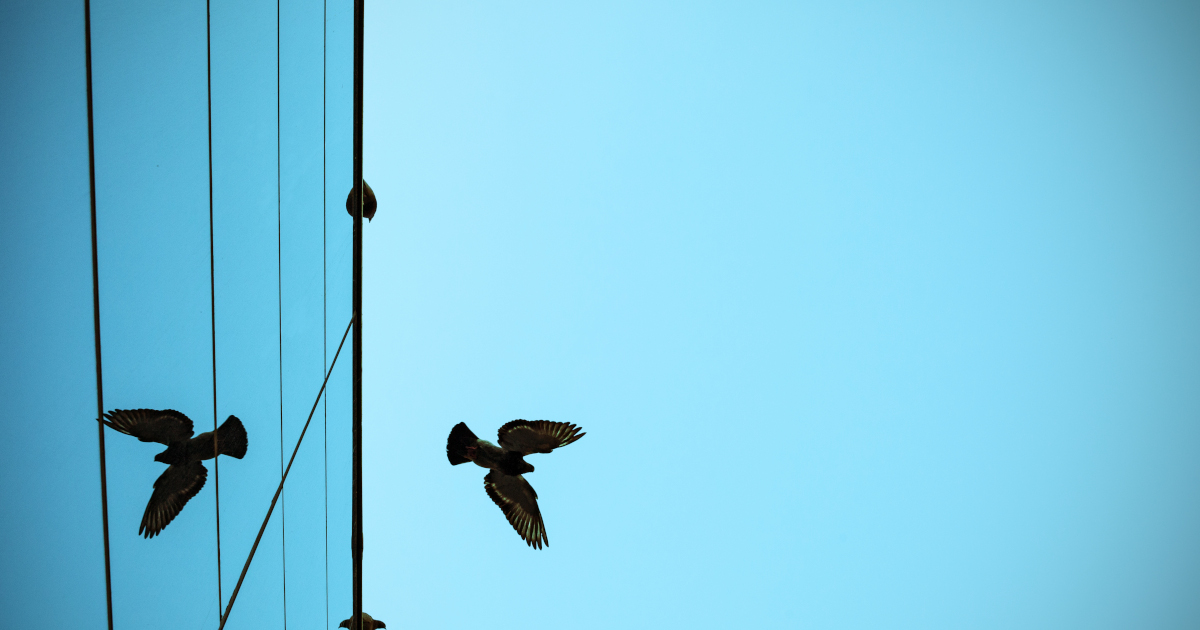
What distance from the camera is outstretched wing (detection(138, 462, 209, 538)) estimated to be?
4.45ft

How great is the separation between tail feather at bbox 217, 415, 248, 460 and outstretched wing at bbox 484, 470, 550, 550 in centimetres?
253

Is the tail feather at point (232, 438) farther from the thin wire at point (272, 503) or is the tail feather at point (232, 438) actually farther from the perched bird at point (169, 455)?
the thin wire at point (272, 503)

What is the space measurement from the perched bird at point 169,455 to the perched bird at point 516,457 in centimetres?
265

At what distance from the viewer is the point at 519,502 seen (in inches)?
175

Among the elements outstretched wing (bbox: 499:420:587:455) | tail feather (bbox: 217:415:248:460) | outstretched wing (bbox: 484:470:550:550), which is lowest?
tail feather (bbox: 217:415:248:460)

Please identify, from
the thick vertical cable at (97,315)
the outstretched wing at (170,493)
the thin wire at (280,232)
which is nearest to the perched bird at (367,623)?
the thin wire at (280,232)

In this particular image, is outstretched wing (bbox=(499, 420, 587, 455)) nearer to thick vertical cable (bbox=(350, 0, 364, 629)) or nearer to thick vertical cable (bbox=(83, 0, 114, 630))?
thick vertical cable (bbox=(350, 0, 364, 629))

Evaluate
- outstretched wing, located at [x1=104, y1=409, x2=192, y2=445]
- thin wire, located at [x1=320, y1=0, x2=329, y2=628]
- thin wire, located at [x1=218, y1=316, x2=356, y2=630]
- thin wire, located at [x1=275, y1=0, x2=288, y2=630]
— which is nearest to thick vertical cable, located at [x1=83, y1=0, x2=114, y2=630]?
outstretched wing, located at [x1=104, y1=409, x2=192, y2=445]

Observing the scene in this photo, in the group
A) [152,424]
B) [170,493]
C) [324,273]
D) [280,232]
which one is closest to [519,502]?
[324,273]

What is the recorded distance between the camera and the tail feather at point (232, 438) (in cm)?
181

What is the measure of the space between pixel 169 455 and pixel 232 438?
0.45m

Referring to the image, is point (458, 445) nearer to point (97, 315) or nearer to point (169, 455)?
point (169, 455)

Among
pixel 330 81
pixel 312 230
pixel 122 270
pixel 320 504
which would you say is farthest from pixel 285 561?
pixel 330 81

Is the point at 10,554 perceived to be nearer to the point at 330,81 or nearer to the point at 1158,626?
the point at 330,81
